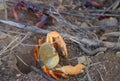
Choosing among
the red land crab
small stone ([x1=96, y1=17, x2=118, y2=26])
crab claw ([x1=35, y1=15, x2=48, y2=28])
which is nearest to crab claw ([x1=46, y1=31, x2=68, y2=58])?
the red land crab

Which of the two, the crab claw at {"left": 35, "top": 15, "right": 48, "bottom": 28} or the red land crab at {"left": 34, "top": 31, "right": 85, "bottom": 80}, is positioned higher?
the crab claw at {"left": 35, "top": 15, "right": 48, "bottom": 28}

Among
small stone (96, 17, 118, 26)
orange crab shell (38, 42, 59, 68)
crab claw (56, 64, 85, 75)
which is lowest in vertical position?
crab claw (56, 64, 85, 75)

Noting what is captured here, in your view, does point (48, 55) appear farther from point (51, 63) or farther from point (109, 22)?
point (109, 22)

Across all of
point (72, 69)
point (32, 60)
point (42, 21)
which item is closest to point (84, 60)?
point (72, 69)

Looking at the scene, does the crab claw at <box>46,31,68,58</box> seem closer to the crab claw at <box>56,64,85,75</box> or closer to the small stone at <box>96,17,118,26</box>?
the crab claw at <box>56,64,85,75</box>

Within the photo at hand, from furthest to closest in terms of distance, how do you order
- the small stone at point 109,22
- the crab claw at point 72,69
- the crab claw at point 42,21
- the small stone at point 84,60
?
the small stone at point 109,22
the crab claw at point 42,21
the small stone at point 84,60
the crab claw at point 72,69

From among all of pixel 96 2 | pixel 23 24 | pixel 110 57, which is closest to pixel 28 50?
pixel 23 24

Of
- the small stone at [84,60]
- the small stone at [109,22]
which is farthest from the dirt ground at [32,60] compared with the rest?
the small stone at [109,22]

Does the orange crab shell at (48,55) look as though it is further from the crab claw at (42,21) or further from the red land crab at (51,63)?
the crab claw at (42,21)
